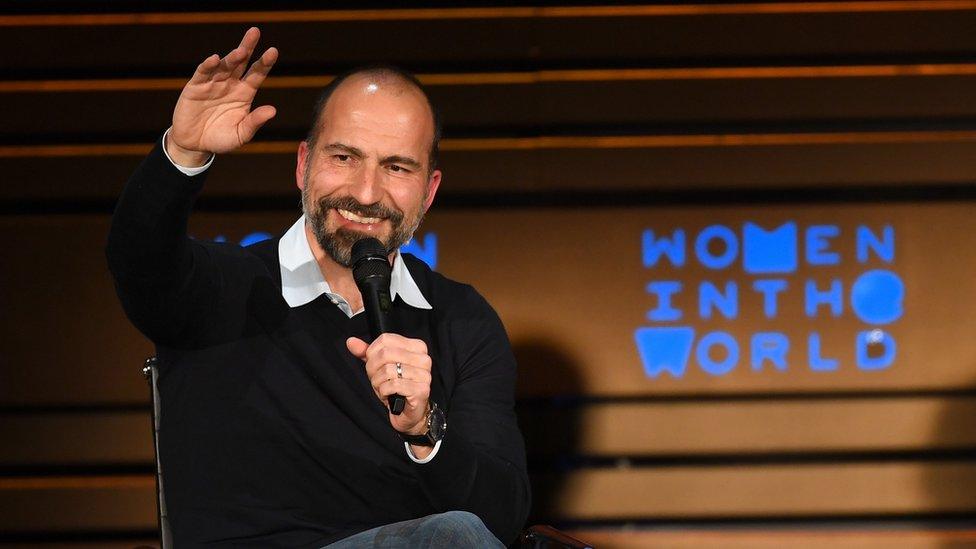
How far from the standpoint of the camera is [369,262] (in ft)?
5.88

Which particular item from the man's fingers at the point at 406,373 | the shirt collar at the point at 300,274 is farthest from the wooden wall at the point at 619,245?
the man's fingers at the point at 406,373

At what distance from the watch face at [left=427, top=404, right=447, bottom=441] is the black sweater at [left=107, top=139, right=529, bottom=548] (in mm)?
67

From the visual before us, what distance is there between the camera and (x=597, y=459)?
440 centimetres

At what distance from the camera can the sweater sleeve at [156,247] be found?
1.83 metres

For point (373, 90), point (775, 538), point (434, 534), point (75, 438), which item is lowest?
point (775, 538)

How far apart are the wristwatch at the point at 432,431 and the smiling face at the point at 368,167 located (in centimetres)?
47

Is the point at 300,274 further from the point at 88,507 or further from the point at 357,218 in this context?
the point at 88,507

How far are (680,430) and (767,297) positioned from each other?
601 mm

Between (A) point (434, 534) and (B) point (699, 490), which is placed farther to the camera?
(B) point (699, 490)

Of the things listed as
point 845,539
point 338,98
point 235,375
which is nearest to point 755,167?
point 845,539

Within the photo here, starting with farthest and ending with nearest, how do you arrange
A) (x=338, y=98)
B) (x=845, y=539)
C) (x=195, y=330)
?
(x=845, y=539) → (x=338, y=98) → (x=195, y=330)

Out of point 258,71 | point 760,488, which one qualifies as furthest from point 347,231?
point 760,488

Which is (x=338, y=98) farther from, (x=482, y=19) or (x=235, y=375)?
(x=482, y=19)

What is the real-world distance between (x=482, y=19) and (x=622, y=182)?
83 centimetres
